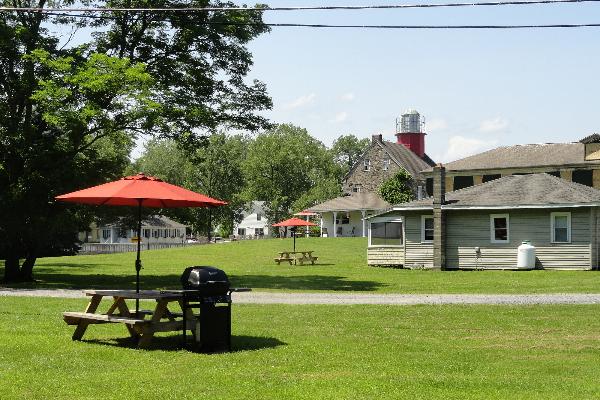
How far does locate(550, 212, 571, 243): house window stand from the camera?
3631 cm

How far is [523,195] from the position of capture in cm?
3759

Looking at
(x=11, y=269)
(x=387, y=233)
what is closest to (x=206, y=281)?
(x=11, y=269)

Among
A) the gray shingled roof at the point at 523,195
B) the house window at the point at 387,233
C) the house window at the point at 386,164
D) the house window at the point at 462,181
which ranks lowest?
the house window at the point at 387,233

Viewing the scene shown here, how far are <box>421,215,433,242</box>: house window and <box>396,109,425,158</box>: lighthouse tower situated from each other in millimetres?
55709

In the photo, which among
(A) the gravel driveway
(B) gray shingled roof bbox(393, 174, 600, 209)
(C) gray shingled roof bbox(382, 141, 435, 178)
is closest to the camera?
(A) the gravel driveway

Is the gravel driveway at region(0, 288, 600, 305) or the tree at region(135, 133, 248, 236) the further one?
the tree at region(135, 133, 248, 236)

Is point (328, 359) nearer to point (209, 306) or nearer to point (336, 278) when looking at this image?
point (209, 306)

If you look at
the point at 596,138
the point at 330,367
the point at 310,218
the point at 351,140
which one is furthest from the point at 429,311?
the point at 351,140

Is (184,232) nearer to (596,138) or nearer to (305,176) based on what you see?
(305,176)

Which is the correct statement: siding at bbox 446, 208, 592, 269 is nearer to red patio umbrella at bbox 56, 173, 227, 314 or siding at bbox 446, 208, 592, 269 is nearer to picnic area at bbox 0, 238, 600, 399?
picnic area at bbox 0, 238, 600, 399

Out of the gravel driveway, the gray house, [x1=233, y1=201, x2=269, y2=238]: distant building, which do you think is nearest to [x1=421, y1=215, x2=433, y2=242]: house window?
the gray house

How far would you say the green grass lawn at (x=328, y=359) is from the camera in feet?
29.3

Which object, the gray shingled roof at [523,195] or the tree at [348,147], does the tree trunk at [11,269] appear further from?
the tree at [348,147]

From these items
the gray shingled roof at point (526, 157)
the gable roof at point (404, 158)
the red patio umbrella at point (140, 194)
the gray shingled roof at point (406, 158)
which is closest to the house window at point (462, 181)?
the gray shingled roof at point (526, 157)
